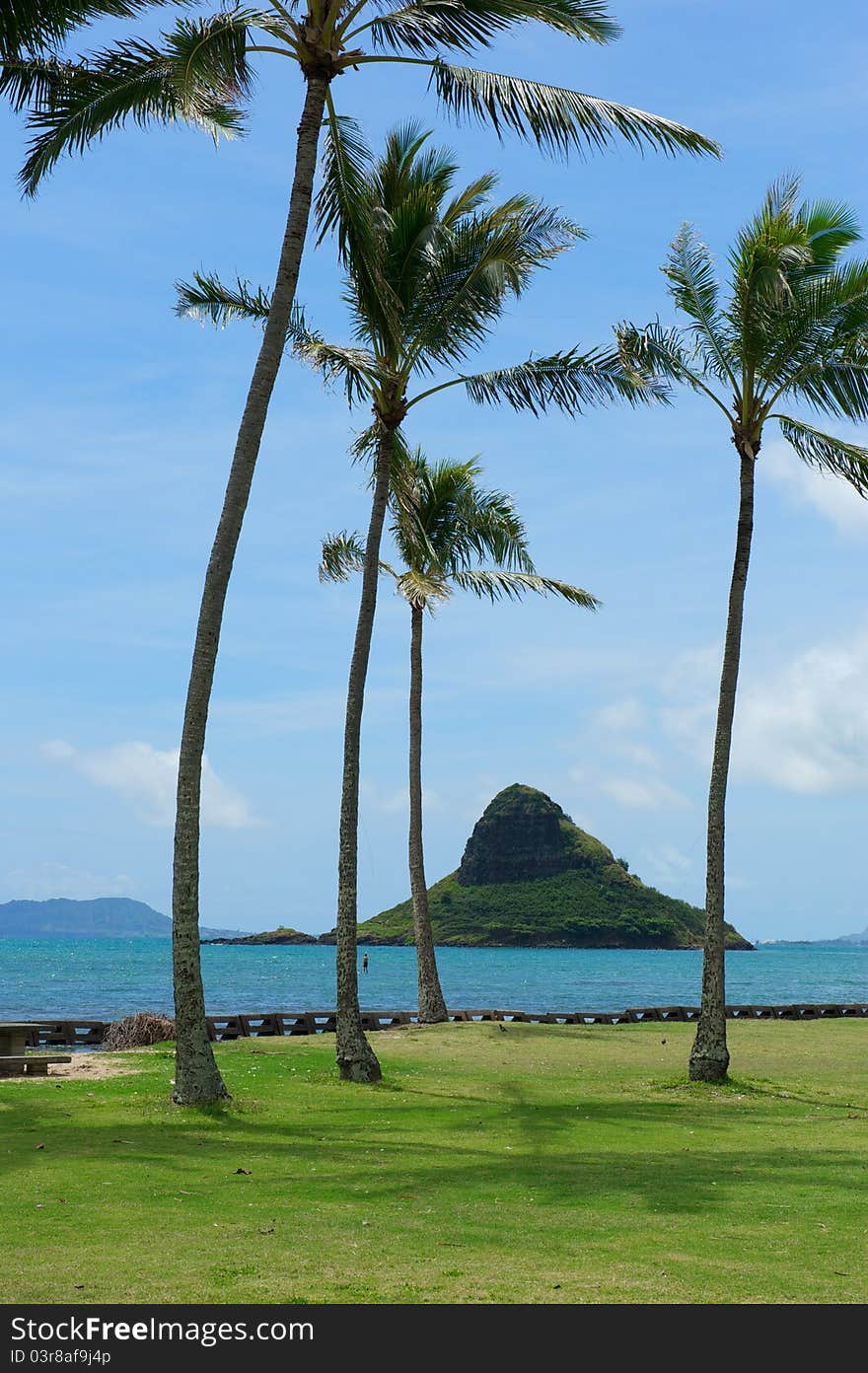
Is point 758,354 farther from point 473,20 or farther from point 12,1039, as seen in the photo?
point 12,1039

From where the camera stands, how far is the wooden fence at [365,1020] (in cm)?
2473

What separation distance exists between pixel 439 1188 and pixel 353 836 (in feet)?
27.8

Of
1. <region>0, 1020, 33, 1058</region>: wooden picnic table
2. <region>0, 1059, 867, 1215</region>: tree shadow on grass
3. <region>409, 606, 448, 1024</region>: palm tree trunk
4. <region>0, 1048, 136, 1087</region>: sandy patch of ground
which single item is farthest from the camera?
<region>409, 606, 448, 1024</region>: palm tree trunk

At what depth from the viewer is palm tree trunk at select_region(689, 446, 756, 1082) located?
59.9 feet

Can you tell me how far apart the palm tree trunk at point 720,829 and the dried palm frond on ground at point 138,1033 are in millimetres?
9934

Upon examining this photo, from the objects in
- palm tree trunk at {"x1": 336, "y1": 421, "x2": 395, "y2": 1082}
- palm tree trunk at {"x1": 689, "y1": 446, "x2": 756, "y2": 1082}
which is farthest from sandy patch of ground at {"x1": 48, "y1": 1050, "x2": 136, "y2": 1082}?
palm tree trunk at {"x1": 689, "y1": 446, "x2": 756, "y2": 1082}

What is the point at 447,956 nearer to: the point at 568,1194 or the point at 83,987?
the point at 83,987

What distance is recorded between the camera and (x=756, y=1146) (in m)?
13.2

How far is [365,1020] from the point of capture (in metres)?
27.9

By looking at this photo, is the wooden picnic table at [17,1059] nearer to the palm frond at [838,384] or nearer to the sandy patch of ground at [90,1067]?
the sandy patch of ground at [90,1067]

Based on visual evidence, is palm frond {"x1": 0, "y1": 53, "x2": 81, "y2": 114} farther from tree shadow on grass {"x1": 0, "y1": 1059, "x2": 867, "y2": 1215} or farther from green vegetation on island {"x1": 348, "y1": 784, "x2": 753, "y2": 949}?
green vegetation on island {"x1": 348, "y1": 784, "x2": 753, "y2": 949}

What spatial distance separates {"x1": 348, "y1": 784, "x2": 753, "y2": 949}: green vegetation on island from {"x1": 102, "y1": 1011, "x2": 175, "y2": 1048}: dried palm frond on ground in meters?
139
